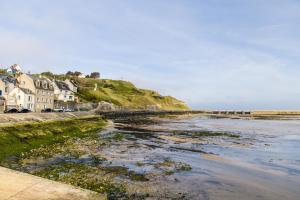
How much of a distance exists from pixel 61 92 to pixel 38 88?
34464 mm

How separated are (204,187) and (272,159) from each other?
18078 mm

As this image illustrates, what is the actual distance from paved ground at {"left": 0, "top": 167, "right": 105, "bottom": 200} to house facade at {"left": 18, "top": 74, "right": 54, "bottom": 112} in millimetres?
94727

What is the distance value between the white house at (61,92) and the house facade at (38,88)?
898 inches

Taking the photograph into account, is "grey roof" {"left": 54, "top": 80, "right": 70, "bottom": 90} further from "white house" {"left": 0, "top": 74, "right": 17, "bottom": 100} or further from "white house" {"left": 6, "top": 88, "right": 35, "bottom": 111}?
"white house" {"left": 6, "top": 88, "right": 35, "bottom": 111}

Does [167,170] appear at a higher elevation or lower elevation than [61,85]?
lower

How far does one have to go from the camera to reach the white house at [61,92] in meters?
147

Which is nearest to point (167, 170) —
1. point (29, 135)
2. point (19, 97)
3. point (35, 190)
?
point (35, 190)

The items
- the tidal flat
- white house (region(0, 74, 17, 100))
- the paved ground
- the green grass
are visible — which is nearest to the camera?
the paved ground

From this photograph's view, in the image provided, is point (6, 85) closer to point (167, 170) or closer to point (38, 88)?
point (38, 88)

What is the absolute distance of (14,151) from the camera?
37.2 m

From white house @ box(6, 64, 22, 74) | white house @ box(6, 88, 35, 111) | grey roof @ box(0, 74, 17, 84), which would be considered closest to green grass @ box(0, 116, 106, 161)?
white house @ box(6, 88, 35, 111)

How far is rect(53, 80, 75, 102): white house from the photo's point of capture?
147 meters

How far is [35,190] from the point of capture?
61.2 ft

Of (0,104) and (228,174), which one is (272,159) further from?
(0,104)
